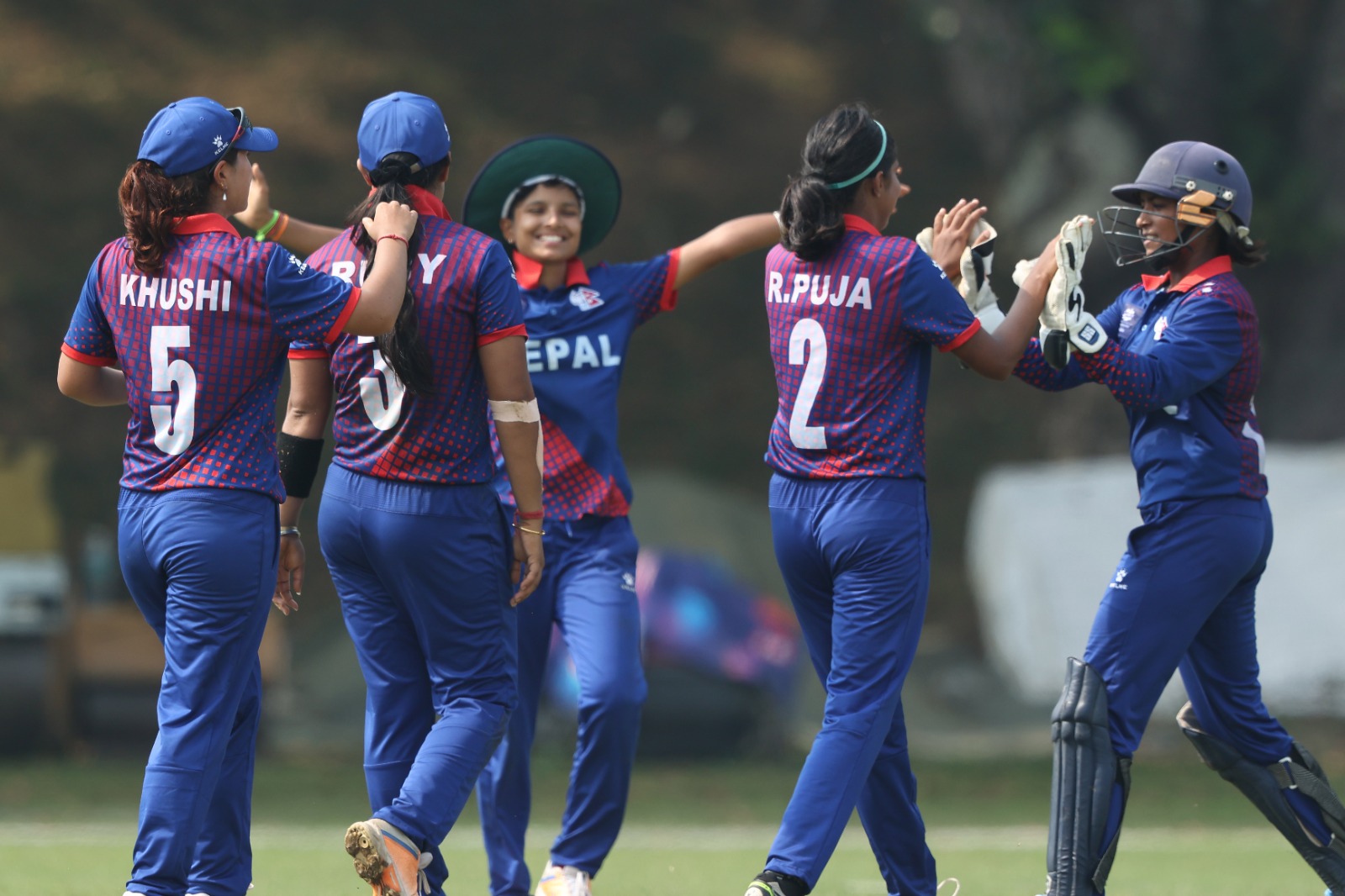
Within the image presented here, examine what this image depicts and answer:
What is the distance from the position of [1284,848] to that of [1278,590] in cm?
472

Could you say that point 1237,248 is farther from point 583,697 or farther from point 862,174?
point 583,697

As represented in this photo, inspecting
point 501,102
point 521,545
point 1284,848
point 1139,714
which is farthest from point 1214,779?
point 501,102

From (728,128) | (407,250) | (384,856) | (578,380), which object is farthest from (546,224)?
(728,128)

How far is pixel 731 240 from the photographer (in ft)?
19.2

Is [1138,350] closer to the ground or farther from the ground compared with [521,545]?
farther from the ground

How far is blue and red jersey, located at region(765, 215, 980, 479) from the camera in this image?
189 inches

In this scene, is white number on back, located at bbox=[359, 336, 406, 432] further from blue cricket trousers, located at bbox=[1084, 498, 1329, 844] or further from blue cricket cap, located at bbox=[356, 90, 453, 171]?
blue cricket trousers, located at bbox=[1084, 498, 1329, 844]

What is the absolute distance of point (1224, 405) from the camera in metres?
5.05

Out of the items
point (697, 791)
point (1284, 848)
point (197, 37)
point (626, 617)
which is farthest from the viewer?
point (197, 37)

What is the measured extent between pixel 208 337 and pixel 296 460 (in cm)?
63

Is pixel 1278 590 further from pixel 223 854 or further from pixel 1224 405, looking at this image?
pixel 223 854

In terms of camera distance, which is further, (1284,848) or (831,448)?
(1284,848)

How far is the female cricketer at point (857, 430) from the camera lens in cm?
479

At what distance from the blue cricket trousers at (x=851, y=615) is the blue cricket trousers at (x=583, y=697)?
2.65 ft
